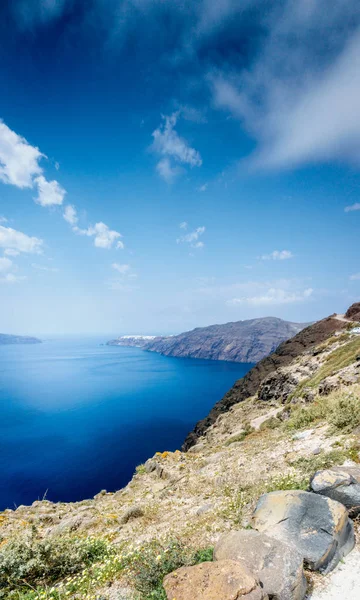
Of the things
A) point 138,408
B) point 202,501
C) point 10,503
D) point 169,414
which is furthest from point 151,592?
point 138,408

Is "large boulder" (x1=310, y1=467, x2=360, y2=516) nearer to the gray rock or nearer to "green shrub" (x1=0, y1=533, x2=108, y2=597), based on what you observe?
the gray rock

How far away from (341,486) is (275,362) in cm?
5502

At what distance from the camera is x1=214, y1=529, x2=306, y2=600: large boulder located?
14.1ft

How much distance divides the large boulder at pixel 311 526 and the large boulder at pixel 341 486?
475 mm

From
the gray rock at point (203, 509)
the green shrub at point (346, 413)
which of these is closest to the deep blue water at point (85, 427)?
the gray rock at point (203, 509)

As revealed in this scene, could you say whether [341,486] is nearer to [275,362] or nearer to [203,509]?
A: [203,509]

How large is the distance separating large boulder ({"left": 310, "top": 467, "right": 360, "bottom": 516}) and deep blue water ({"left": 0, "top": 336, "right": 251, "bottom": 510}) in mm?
18390

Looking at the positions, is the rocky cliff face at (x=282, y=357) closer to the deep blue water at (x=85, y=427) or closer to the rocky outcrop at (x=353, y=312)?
the rocky outcrop at (x=353, y=312)

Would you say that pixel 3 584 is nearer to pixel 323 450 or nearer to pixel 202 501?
pixel 202 501

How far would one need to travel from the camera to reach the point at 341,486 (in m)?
6.36

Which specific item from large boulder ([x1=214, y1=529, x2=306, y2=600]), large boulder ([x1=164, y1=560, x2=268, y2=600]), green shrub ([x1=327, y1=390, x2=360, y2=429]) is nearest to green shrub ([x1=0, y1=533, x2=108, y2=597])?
large boulder ([x1=164, y1=560, x2=268, y2=600])

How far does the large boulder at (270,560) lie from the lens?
14.1 ft

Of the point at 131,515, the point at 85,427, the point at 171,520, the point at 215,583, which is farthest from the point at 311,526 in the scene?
the point at 85,427

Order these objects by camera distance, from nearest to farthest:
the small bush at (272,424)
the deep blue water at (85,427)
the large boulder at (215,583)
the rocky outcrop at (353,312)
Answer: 1. the large boulder at (215,583)
2. the small bush at (272,424)
3. the deep blue water at (85,427)
4. the rocky outcrop at (353,312)
